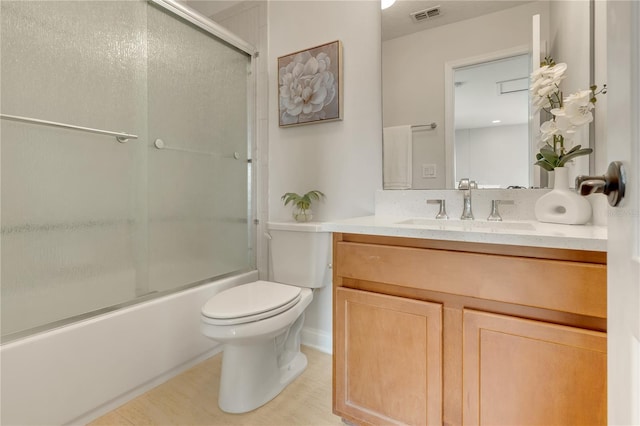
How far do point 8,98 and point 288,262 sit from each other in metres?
1.34

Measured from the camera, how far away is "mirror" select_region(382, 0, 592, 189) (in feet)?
4.29

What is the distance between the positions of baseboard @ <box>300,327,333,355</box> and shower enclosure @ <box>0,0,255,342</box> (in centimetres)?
58

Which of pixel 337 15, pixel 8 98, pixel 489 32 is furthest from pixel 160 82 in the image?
pixel 489 32

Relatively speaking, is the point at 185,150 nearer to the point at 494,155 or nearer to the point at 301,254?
the point at 301,254

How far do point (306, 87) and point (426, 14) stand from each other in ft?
2.33

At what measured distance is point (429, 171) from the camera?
152 centimetres

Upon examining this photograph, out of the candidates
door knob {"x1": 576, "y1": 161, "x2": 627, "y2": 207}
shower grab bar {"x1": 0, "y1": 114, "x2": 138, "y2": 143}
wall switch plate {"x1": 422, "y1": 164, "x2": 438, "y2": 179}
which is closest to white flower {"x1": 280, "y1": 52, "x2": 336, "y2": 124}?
wall switch plate {"x1": 422, "y1": 164, "x2": 438, "y2": 179}

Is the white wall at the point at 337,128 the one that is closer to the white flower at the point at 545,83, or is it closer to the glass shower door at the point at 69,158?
the white flower at the point at 545,83

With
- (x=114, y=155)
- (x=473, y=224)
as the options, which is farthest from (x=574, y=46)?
(x=114, y=155)

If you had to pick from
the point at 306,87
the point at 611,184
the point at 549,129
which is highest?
the point at 306,87

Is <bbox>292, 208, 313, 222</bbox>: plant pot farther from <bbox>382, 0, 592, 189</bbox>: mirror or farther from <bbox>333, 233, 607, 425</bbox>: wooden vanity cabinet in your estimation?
<bbox>333, 233, 607, 425</bbox>: wooden vanity cabinet

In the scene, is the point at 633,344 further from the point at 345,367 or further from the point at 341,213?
the point at 341,213

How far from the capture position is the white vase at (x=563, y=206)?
105 centimetres

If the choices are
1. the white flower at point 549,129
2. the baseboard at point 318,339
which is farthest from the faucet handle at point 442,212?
the baseboard at point 318,339
